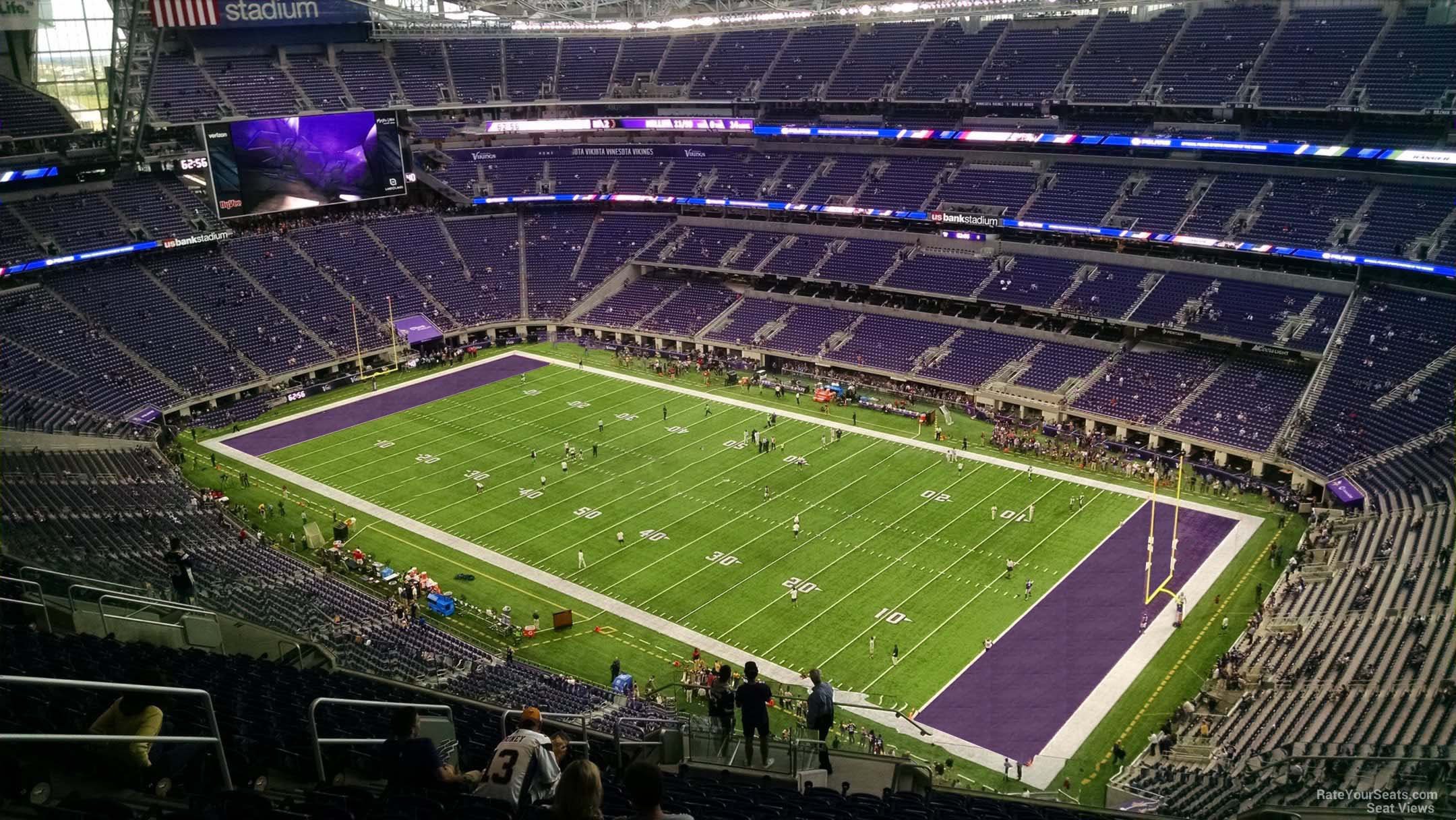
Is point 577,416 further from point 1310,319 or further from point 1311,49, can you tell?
point 1311,49

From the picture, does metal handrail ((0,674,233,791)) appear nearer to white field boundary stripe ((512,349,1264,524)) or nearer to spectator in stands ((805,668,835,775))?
spectator in stands ((805,668,835,775))

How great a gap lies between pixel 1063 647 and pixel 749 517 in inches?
479

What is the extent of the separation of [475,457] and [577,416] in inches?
238

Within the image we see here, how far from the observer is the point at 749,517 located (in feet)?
121

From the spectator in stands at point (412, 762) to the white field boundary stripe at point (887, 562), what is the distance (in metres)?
20.5

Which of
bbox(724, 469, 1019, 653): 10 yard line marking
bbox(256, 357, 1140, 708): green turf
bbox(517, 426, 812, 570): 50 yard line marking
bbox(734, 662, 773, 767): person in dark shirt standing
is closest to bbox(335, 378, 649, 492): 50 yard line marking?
bbox(256, 357, 1140, 708): green turf

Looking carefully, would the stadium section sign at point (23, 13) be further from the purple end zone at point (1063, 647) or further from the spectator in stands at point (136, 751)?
the spectator in stands at point (136, 751)

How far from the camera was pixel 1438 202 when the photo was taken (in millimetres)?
42250

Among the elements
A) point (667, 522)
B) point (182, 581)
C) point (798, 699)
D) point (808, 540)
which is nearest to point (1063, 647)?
point (798, 699)

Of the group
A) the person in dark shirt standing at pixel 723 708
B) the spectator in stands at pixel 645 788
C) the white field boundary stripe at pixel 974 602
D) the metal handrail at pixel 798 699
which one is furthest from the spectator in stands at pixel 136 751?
the white field boundary stripe at pixel 974 602

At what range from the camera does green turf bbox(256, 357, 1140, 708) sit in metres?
29.7

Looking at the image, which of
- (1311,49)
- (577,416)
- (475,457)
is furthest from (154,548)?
(1311,49)

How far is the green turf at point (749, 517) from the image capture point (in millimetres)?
29719

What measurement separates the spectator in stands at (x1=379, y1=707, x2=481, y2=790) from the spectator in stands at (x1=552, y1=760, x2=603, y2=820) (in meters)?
2.59
